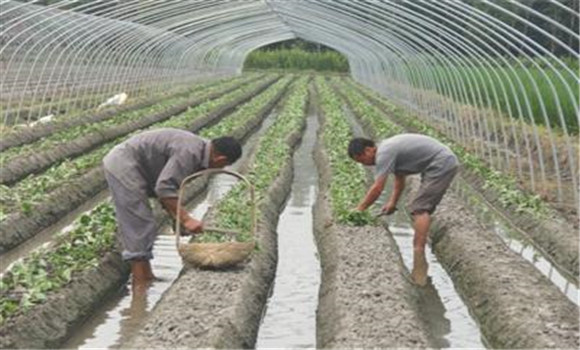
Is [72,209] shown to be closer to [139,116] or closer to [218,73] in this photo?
[139,116]

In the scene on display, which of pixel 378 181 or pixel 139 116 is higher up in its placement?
pixel 378 181

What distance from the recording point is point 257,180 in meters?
12.6

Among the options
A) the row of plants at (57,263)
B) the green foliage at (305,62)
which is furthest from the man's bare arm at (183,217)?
the green foliage at (305,62)

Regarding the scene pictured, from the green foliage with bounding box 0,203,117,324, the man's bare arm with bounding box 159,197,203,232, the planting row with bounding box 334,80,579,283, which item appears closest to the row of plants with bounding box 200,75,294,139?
the planting row with bounding box 334,80,579,283

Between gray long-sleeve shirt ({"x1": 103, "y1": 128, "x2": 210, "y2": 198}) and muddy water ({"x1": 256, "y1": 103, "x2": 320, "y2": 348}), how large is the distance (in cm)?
132

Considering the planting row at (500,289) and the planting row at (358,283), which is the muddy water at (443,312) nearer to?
the planting row at (500,289)

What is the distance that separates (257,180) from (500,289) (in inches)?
213

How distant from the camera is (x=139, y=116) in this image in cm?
2266

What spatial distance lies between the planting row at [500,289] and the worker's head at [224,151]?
2.37 m

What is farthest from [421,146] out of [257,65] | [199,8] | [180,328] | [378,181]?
[257,65]

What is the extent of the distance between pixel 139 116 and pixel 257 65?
4853cm

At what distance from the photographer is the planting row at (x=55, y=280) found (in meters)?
6.51

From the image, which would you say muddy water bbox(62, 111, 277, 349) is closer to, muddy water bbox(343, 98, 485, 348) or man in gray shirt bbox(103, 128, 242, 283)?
man in gray shirt bbox(103, 128, 242, 283)

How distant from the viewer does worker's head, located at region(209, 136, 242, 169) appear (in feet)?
24.5
